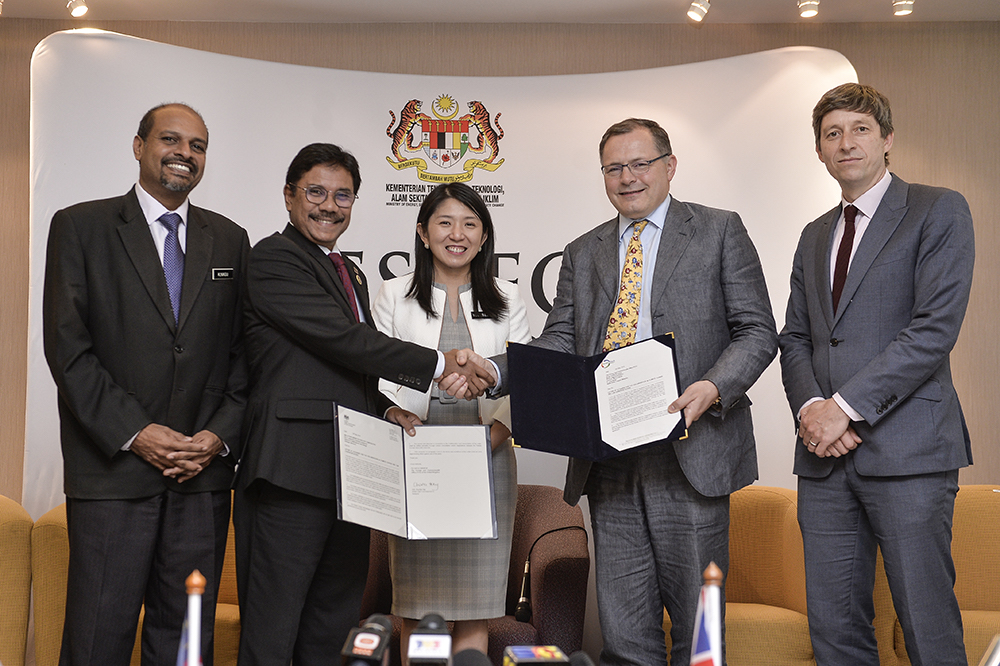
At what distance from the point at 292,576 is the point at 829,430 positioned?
67.5 inches

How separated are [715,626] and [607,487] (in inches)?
61.1

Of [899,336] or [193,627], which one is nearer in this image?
[193,627]

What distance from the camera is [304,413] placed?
104 inches

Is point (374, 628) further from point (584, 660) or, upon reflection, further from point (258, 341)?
point (258, 341)

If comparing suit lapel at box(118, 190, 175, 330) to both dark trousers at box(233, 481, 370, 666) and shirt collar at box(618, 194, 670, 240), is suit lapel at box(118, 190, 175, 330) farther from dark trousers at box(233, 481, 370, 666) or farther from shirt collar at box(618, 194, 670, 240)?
shirt collar at box(618, 194, 670, 240)

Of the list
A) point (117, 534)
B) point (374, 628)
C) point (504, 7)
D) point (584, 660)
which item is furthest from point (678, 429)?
point (504, 7)

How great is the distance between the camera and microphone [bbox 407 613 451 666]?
3.95 ft

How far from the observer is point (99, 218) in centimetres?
272

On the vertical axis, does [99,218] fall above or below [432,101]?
below

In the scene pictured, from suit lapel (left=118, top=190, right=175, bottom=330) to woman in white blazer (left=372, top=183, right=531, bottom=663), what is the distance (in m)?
0.81

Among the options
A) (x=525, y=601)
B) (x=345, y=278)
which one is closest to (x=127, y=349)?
(x=345, y=278)

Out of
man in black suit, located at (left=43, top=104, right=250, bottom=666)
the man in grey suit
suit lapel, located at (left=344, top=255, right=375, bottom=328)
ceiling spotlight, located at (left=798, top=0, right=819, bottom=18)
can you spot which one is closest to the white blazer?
suit lapel, located at (left=344, top=255, right=375, bottom=328)

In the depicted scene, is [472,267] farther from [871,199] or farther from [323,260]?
[871,199]

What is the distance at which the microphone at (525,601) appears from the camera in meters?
3.41
